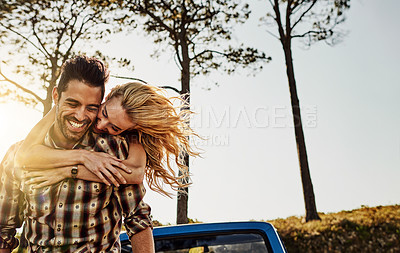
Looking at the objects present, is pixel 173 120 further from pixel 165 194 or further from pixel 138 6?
pixel 138 6

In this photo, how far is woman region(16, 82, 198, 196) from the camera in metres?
1.79

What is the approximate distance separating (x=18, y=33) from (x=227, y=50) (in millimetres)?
7046

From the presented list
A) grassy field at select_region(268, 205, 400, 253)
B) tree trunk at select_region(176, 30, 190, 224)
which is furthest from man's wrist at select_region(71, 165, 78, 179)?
grassy field at select_region(268, 205, 400, 253)

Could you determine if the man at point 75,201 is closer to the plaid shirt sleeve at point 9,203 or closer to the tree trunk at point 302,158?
the plaid shirt sleeve at point 9,203

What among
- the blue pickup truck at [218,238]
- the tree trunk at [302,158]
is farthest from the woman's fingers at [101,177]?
the tree trunk at [302,158]

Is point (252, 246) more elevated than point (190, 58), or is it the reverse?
point (190, 58)

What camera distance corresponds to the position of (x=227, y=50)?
13102mm

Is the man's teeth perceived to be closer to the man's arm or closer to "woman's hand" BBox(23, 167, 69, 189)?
"woman's hand" BBox(23, 167, 69, 189)

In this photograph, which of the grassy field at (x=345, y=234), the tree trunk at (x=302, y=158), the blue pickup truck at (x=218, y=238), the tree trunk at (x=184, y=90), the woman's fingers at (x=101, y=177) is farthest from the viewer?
the tree trunk at (x=302, y=158)

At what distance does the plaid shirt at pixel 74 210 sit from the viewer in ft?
5.83

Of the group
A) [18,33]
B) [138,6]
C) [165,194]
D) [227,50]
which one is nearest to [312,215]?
[227,50]

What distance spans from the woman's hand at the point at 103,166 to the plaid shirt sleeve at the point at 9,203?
45 centimetres

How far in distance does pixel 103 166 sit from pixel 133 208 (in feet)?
0.92

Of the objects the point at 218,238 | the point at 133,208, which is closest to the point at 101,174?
the point at 133,208
